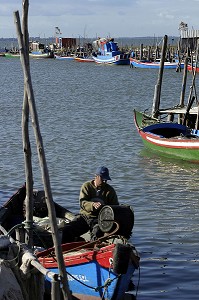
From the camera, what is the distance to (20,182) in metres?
22.4

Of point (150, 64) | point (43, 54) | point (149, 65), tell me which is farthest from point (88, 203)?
point (43, 54)

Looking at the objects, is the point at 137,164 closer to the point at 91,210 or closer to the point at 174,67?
the point at 91,210

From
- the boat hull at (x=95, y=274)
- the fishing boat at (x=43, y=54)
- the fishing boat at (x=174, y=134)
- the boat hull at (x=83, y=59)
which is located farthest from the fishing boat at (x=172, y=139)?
the fishing boat at (x=43, y=54)

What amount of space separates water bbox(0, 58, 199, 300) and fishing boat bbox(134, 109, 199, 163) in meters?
0.33

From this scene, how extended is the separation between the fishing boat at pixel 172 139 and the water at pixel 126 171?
1.07ft

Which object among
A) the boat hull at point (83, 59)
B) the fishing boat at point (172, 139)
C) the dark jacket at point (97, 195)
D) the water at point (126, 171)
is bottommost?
the boat hull at point (83, 59)

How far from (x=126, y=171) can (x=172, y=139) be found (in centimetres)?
233

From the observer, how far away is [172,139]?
2575 centimetres

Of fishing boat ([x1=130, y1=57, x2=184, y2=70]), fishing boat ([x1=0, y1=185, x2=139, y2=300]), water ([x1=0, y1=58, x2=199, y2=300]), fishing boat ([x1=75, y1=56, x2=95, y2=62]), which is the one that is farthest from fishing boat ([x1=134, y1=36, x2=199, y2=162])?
fishing boat ([x1=75, y1=56, x2=95, y2=62])

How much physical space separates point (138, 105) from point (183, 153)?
19840 millimetres

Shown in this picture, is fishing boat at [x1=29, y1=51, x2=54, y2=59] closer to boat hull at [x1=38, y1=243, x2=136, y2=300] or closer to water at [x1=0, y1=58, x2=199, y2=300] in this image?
water at [x1=0, y1=58, x2=199, y2=300]

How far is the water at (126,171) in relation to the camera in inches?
575

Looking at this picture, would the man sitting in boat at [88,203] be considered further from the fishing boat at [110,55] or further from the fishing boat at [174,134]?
the fishing boat at [110,55]

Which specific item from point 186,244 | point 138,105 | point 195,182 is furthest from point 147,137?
point 138,105
